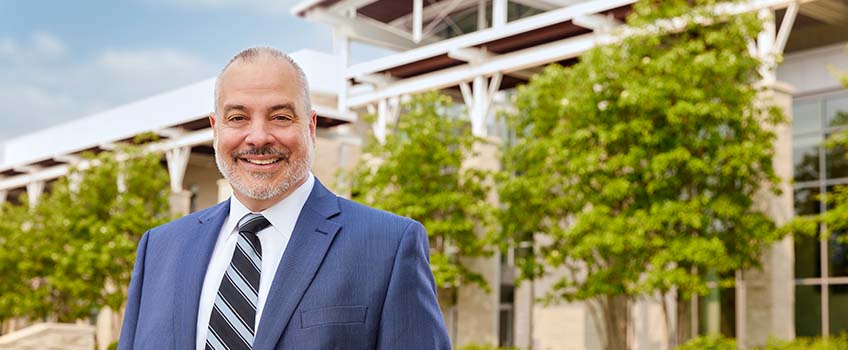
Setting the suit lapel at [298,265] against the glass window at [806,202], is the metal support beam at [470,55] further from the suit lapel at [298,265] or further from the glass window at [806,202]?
the suit lapel at [298,265]

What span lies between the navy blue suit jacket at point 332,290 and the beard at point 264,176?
0.11 m

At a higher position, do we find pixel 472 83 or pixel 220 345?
pixel 472 83

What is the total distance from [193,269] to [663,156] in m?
16.7

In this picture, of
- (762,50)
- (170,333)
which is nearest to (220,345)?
(170,333)

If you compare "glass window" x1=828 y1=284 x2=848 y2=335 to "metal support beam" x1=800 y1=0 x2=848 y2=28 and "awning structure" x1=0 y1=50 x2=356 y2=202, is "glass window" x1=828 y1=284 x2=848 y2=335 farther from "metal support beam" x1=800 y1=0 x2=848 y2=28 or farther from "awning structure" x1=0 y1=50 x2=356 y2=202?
"awning structure" x1=0 y1=50 x2=356 y2=202

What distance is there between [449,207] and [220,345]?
77.6 feet

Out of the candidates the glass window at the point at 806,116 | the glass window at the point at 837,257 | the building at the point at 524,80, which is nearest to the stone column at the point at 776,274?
the building at the point at 524,80

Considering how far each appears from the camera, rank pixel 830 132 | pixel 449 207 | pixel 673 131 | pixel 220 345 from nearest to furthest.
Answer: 1. pixel 220 345
2. pixel 673 131
3. pixel 830 132
4. pixel 449 207

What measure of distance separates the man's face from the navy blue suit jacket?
14cm

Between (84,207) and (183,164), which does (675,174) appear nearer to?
(84,207)

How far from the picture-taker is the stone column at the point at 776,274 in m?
20.4

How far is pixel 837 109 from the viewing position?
24.5 metres

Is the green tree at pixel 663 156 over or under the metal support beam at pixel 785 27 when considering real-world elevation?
under

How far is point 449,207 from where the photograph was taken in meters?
26.3
